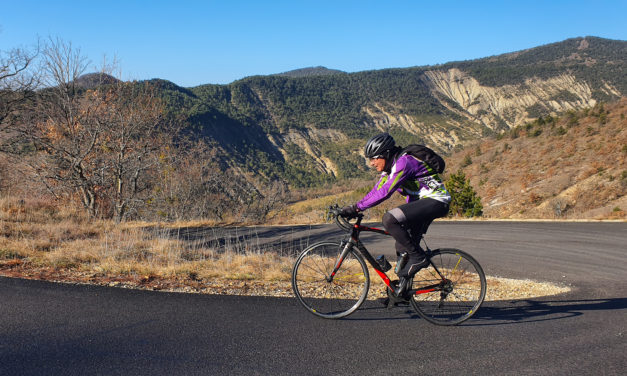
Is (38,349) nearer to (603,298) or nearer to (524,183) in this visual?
(603,298)

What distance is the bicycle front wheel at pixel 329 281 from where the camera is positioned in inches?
177

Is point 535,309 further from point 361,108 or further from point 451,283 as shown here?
point 361,108

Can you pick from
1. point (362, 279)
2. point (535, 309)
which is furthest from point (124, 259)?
point (535, 309)

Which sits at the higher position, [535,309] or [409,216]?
[409,216]

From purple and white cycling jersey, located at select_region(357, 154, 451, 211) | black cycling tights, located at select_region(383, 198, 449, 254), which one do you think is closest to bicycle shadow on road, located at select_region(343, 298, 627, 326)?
black cycling tights, located at select_region(383, 198, 449, 254)

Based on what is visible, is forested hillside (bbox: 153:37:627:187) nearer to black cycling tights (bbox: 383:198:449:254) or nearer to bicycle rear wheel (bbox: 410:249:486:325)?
bicycle rear wheel (bbox: 410:249:486:325)

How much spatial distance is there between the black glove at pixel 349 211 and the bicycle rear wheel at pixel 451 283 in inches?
39.6

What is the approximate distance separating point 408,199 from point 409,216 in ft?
1.10

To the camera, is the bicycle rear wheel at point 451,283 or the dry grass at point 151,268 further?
the dry grass at point 151,268

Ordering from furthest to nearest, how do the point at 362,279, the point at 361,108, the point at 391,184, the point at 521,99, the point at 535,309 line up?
the point at 361,108
the point at 521,99
the point at 535,309
the point at 362,279
the point at 391,184

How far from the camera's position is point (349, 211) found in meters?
4.36

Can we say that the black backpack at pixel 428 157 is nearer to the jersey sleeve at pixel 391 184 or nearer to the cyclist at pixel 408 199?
the cyclist at pixel 408 199

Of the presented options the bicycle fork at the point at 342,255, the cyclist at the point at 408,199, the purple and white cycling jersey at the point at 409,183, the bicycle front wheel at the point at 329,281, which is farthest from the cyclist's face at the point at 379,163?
the bicycle front wheel at the point at 329,281

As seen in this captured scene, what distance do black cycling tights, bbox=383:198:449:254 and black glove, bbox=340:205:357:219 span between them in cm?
33
